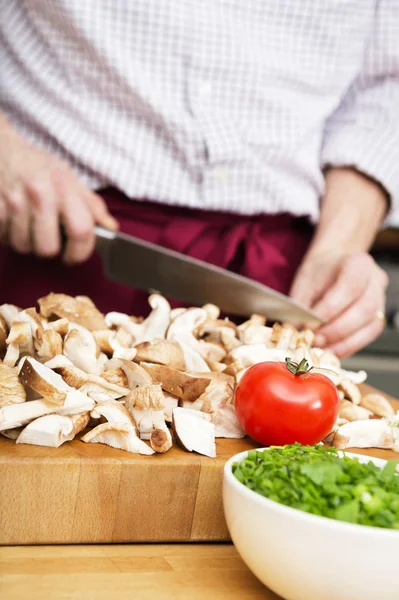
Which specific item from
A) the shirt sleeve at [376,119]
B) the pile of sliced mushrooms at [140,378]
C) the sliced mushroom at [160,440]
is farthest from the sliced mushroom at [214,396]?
the shirt sleeve at [376,119]

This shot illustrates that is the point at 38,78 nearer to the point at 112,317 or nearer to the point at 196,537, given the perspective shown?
the point at 112,317

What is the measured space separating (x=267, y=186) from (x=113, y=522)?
2.95 ft

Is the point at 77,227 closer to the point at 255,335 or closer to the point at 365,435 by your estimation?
the point at 255,335

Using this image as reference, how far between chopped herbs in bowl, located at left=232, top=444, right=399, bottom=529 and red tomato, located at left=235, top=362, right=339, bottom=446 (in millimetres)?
178

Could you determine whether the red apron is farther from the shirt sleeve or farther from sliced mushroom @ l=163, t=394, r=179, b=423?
sliced mushroom @ l=163, t=394, r=179, b=423

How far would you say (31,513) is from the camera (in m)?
0.77

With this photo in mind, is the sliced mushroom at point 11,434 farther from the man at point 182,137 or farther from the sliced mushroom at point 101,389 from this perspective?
the man at point 182,137

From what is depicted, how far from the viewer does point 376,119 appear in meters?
1.75

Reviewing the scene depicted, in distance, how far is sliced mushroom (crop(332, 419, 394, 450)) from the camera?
0.96 metres

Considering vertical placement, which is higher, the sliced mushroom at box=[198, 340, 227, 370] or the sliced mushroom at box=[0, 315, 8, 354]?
the sliced mushroom at box=[0, 315, 8, 354]

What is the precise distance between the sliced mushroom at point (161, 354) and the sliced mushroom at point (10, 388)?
0.19 m

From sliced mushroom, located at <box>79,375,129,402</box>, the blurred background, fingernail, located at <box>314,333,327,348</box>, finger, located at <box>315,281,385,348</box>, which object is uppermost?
sliced mushroom, located at <box>79,375,129,402</box>

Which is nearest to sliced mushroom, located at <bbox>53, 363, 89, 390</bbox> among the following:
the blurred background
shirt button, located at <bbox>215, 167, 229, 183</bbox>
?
shirt button, located at <bbox>215, 167, 229, 183</bbox>

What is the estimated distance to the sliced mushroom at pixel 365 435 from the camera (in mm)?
959
